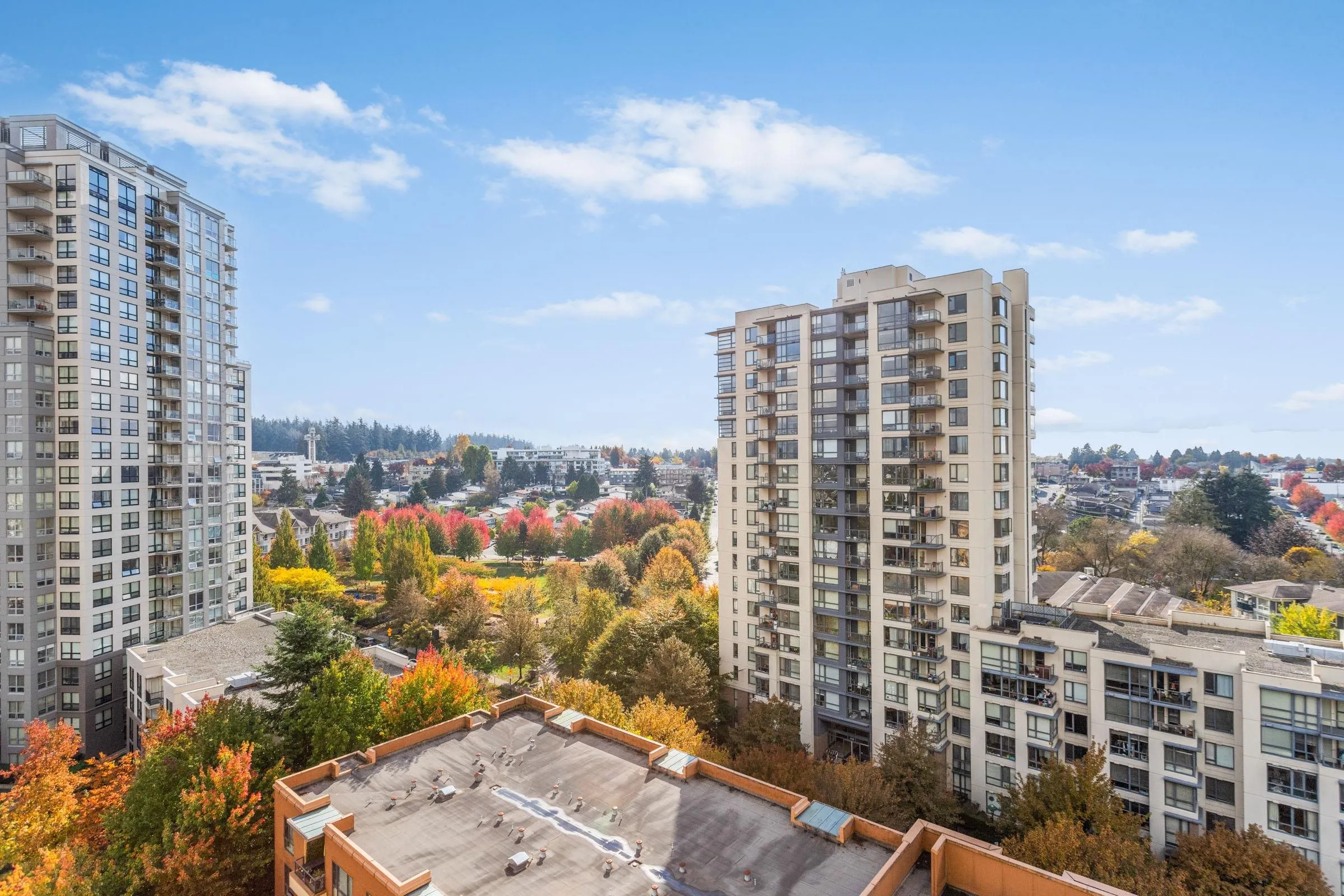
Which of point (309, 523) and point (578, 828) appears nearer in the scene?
point (578, 828)

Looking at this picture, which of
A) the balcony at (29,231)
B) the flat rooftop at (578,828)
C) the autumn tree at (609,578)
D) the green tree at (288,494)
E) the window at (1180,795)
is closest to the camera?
the flat rooftop at (578,828)

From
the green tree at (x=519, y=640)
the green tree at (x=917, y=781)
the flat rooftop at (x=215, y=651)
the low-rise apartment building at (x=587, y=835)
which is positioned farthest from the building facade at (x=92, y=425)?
the green tree at (x=917, y=781)

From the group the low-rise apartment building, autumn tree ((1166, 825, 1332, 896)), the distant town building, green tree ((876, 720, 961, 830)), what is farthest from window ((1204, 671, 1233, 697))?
the distant town building

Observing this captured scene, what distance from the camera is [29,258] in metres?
45.7

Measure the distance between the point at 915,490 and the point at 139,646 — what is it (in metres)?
58.1

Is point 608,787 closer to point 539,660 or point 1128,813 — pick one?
point 1128,813

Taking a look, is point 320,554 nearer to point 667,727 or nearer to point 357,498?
point 357,498

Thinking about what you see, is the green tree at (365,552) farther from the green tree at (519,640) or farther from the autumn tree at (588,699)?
the autumn tree at (588,699)

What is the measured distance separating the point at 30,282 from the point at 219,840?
42.7m

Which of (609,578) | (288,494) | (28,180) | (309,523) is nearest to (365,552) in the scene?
(309,523)

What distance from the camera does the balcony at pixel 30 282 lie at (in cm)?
4544

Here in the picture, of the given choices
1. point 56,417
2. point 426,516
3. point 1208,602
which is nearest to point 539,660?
point 56,417

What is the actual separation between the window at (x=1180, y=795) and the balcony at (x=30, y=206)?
79284 mm

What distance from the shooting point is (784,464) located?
162 feet
